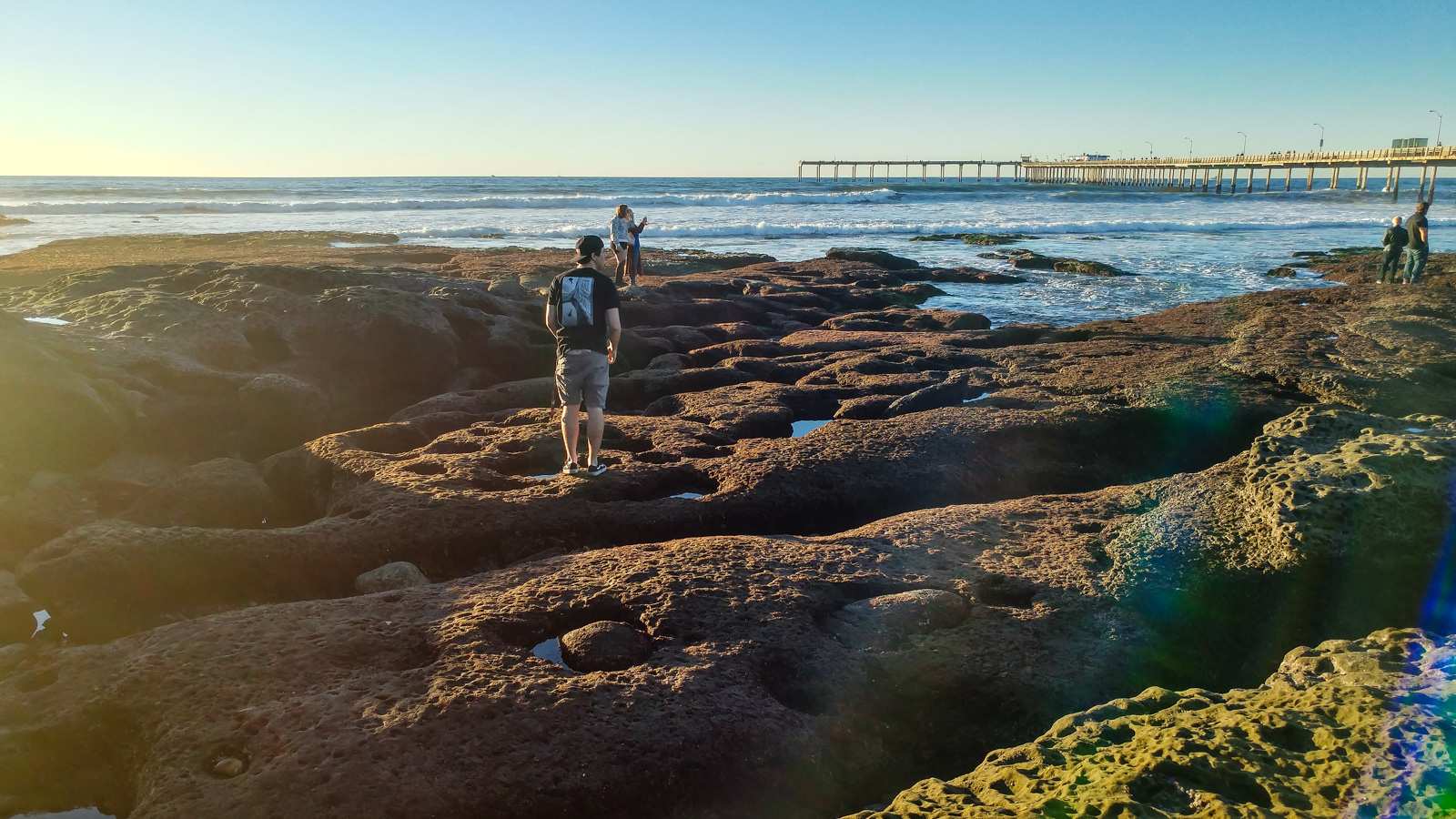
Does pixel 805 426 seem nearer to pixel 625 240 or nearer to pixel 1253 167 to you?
pixel 625 240

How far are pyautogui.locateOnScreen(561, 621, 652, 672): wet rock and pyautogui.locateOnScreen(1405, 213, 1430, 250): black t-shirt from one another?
56.4ft

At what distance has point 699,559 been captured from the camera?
4.73 metres

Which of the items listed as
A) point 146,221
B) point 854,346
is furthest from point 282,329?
point 146,221

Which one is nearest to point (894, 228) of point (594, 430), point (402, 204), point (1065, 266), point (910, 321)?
point (1065, 266)

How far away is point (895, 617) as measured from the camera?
13.9 ft

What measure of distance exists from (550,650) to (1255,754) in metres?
2.80

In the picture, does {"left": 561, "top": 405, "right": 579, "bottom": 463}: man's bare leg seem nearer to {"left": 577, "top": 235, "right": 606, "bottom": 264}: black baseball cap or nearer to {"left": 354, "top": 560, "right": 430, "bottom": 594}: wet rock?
{"left": 577, "top": 235, "right": 606, "bottom": 264}: black baseball cap

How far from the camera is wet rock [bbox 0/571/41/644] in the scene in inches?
196

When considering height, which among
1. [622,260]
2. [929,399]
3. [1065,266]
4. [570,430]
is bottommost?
[929,399]

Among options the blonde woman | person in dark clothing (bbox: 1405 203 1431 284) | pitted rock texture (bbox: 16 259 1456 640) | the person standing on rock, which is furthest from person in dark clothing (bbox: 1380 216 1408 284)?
the person standing on rock

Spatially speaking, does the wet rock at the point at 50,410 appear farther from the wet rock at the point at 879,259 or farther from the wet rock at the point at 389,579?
the wet rock at the point at 879,259

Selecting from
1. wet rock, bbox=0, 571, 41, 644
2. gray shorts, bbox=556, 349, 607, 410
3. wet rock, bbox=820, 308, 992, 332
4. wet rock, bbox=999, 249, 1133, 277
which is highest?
wet rock, bbox=999, 249, 1133, 277

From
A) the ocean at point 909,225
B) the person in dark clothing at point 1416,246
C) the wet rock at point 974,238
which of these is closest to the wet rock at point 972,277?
the ocean at point 909,225

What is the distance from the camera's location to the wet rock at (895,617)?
4.14 meters
